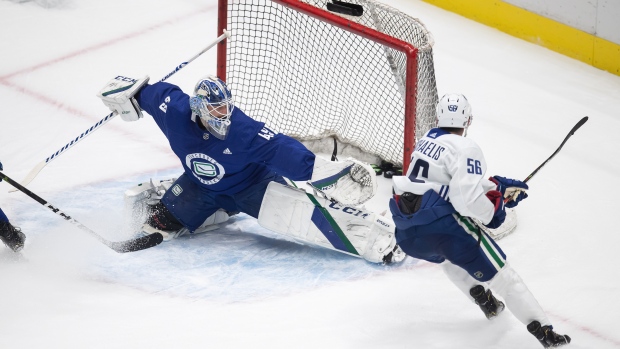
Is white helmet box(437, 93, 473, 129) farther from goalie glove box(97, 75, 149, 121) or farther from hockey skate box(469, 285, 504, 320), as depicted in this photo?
goalie glove box(97, 75, 149, 121)

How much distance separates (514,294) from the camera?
393 cm

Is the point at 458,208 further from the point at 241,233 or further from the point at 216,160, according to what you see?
the point at 241,233

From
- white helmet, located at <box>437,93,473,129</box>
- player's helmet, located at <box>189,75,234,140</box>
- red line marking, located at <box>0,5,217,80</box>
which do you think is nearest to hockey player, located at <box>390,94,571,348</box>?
white helmet, located at <box>437,93,473,129</box>

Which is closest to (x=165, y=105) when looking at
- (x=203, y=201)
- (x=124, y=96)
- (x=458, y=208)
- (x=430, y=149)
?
(x=124, y=96)

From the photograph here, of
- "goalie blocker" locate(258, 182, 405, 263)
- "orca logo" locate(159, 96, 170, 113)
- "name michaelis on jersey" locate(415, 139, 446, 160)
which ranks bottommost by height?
"goalie blocker" locate(258, 182, 405, 263)

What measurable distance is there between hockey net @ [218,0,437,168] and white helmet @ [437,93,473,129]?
3.40 ft

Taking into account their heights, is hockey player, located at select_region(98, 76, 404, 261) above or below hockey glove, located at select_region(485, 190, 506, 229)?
below

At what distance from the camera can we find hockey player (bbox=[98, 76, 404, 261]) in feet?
14.6

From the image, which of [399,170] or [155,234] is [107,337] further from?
[399,170]

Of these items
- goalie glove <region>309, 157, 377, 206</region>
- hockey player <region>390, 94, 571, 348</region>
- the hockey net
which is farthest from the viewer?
the hockey net

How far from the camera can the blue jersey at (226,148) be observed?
175 inches

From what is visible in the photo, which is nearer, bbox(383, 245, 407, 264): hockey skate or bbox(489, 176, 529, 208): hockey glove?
bbox(489, 176, 529, 208): hockey glove

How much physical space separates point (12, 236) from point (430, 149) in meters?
1.86

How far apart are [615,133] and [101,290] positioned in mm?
3157
